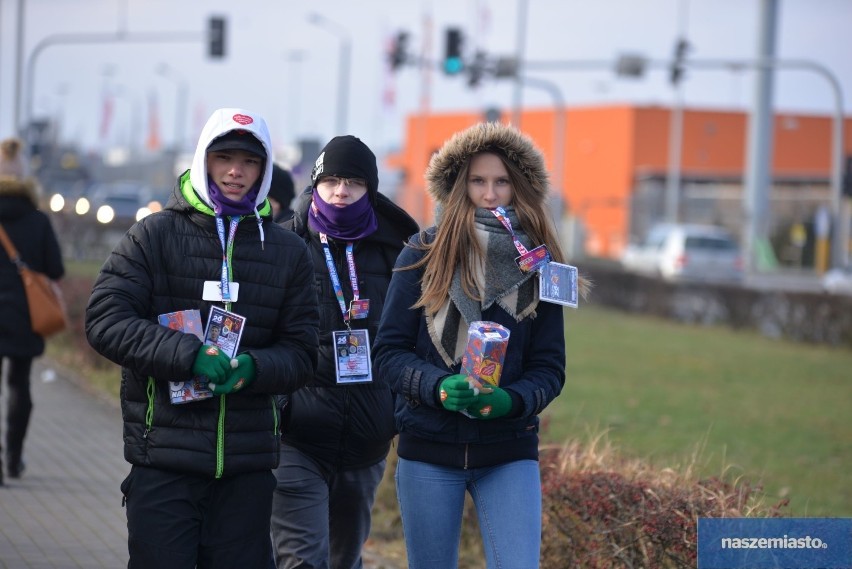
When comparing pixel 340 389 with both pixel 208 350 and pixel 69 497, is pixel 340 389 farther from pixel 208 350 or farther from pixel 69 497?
pixel 69 497

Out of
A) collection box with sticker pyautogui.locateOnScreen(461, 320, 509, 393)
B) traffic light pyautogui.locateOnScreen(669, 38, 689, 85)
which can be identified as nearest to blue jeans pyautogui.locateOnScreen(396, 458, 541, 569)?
collection box with sticker pyautogui.locateOnScreen(461, 320, 509, 393)

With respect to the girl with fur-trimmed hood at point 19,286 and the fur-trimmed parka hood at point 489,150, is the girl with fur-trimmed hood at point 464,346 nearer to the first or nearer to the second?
the fur-trimmed parka hood at point 489,150

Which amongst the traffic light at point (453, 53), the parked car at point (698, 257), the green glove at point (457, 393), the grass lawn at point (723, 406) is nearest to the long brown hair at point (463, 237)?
the green glove at point (457, 393)

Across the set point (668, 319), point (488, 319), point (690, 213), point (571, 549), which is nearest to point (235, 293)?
point (488, 319)

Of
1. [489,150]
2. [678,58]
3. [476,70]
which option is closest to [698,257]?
[678,58]

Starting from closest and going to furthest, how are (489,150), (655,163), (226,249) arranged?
(226,249) → (489,150) → (655,163)

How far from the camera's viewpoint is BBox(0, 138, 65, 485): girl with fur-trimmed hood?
7.90m

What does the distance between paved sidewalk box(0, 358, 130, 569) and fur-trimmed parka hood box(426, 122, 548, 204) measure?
10.1 ft

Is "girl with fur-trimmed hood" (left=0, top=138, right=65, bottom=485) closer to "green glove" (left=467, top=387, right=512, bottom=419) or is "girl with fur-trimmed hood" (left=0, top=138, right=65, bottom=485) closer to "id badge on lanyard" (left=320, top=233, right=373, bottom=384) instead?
"id badge on lanyard" (left=320, top=233, right=373, bottom=384)

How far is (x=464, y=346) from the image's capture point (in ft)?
14.0

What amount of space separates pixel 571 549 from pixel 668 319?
2209 centimetres

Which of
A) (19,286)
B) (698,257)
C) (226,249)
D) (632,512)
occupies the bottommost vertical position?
(698,257)

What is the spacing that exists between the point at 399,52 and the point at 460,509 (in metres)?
25.6

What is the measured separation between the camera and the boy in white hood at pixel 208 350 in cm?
396
